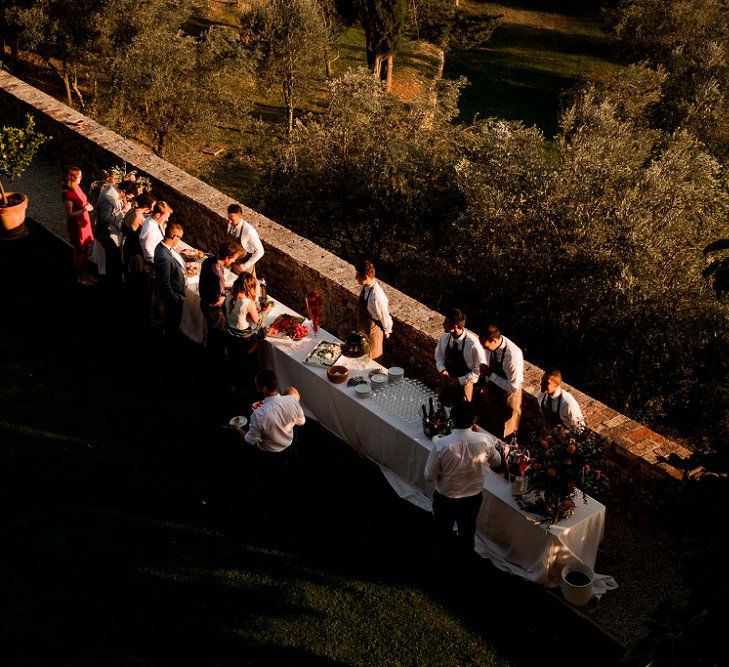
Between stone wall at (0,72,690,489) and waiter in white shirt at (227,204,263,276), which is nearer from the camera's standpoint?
stone wall at (0,72,690,489)

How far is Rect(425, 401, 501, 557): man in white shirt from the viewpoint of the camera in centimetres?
650

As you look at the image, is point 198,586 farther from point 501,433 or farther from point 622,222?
point 622,222

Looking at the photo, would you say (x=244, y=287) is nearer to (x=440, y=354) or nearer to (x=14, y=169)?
(x=440, y=354)

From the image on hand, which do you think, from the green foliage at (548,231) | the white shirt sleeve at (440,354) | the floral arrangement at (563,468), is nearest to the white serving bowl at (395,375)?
the white shirt sleeve at (440,354)

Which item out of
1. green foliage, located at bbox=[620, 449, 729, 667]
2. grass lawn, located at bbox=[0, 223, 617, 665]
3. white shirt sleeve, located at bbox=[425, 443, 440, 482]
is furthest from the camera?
white shirt sleeve, located at bbox=[425, 443, 440, 482]

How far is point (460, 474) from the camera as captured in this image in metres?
6.59

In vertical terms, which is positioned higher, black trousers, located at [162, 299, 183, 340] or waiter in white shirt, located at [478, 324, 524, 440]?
waiter in white shirt, located at [478, 324, 524, 440]

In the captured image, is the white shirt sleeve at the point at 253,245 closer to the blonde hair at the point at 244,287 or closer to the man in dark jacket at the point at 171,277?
the man in dark jacket at the point at 171,277

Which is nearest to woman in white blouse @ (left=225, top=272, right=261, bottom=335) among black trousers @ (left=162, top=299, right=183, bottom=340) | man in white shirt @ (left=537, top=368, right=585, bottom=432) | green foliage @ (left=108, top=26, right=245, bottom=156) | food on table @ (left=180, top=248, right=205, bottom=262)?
black trousers @ (left=162, top=299, right=183, bottom=340)

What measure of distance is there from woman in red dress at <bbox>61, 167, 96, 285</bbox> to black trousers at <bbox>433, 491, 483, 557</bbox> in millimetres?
6457

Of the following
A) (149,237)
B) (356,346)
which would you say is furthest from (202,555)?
(149,237)

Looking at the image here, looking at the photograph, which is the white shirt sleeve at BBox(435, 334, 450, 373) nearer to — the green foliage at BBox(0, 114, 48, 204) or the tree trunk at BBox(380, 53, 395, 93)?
the green foliage at BBox(0, 114, 48, 204)

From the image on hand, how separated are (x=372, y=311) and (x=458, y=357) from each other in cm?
118

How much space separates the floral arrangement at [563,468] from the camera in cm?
648
